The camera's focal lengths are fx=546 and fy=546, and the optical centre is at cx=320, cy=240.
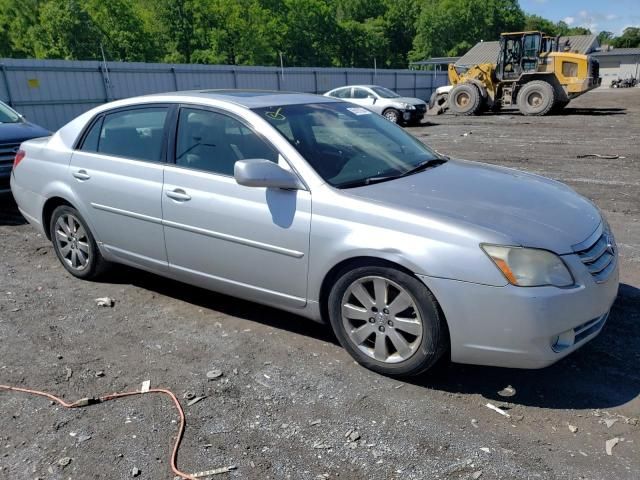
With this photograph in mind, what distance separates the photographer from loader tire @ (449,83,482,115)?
23219mm

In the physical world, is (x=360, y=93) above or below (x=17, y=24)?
below

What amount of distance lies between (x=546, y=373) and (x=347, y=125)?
2.18 metres

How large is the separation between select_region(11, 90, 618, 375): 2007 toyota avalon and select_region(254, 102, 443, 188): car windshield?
0.01 meters

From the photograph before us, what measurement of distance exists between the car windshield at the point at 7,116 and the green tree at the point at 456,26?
82173mm

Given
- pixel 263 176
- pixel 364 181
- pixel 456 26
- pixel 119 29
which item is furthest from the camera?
pixel 456 26

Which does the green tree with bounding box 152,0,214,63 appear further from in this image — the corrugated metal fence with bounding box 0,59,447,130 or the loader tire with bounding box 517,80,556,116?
the loader tire with bounding box 517,80,556,116

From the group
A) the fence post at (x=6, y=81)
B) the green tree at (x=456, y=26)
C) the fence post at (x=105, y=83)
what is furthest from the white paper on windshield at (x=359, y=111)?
the green tree at (x=456, y=26)

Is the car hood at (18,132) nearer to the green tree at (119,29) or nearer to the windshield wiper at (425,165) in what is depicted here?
the windshield wiper at (425,165)

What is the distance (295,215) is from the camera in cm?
334

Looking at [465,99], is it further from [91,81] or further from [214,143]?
[214,143]

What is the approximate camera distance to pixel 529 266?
2787mm

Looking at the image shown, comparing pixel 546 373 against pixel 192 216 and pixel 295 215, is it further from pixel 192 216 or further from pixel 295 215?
pixel 192 216

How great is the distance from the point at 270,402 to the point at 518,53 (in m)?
22.8

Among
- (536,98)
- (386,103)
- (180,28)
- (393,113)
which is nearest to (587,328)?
(393,113)
